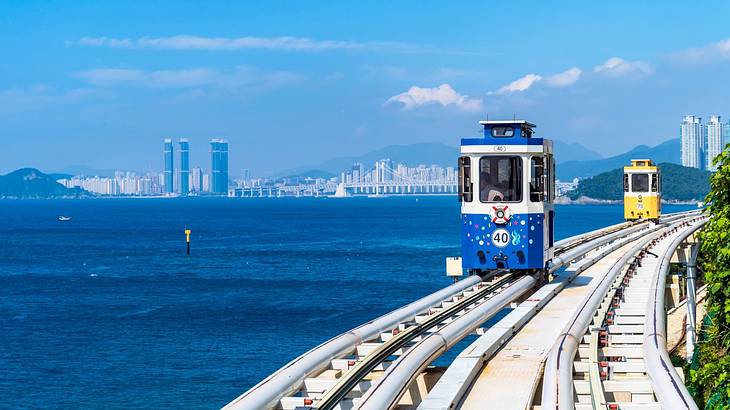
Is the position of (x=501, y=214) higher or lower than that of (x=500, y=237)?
higher

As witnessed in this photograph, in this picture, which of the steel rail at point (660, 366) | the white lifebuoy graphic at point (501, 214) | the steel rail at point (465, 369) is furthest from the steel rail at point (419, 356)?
the white lifebuoy graphic at point (501, 214)

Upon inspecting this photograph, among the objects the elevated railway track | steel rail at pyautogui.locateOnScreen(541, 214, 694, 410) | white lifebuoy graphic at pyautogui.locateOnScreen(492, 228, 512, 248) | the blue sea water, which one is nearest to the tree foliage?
the elevated railway track

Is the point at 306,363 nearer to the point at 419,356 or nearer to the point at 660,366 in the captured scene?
the point at 419,356

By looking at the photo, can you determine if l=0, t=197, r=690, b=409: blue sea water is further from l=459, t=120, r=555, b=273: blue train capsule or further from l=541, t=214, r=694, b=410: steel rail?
l=541, t=214, r=694, b=410: steel rail

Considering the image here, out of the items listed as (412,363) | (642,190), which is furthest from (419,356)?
(642,190)

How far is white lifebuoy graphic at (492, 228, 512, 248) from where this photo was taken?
2380cm

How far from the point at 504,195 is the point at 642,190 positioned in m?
38.5

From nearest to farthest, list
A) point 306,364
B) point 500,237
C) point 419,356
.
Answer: point 306,364 < point 419,356 < point 500,237

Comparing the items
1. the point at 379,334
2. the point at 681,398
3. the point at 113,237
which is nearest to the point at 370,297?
the point at 379,334

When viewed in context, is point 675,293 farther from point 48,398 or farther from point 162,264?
point 162,264

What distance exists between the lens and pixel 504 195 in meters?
23.6

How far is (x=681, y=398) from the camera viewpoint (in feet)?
35.5

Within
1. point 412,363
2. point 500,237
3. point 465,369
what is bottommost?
point 465,369

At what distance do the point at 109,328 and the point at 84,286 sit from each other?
23655 millimetres
